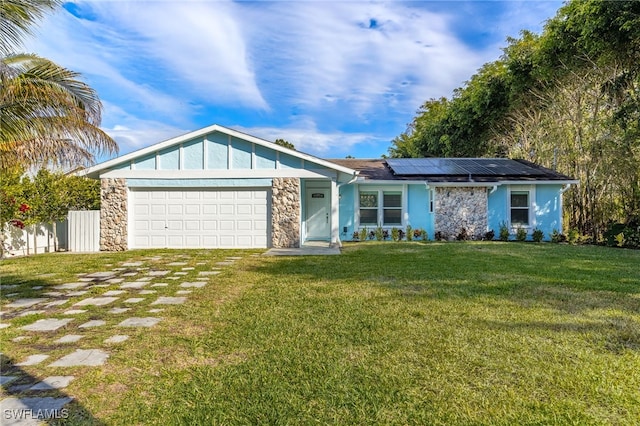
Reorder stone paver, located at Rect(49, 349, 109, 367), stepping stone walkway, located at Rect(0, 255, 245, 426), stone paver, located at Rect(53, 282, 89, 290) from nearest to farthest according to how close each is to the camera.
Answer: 1. stepping stone walkway, located at Rect(0, 255, 245, 426)
2. stone paver, located at Rect(49, 349, 109, 367)
3. stone paver, located at Rect(53, 282, 89, 290)

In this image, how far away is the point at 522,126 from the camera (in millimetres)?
22078

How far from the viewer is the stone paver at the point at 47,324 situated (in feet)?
15.0

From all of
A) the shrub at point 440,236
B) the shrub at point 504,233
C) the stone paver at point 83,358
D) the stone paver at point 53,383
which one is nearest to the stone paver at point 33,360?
the stone paver at point 83,358

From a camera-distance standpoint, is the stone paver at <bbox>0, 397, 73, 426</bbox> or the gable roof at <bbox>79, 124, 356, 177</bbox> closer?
the stone paver at <bbox>0, 397, 73, 426</bbox>

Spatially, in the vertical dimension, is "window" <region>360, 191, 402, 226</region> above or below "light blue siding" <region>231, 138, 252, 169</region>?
below

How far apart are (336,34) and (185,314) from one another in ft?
33.1

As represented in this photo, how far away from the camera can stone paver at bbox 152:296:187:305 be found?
18.7ft

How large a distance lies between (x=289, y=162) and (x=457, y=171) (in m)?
8.05

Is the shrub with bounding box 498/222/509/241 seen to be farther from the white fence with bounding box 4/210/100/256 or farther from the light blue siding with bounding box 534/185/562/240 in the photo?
the white fence with bounding box 4/210/100/256

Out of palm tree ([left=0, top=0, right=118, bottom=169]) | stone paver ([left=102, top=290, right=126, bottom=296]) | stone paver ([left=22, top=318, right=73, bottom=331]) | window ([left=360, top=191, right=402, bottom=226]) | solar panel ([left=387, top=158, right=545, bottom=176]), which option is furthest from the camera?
solar panel ([left=387, top=158, right=545, bottom=176])

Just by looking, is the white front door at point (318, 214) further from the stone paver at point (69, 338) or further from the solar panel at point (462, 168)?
the stone paver at point (69, 338)

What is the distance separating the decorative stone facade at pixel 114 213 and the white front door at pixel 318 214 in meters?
6.70

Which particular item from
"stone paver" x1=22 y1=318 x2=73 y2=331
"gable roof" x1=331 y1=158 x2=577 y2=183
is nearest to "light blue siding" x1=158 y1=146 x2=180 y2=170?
"gable roof" x1=331 y1=158 x2=577 y2=183

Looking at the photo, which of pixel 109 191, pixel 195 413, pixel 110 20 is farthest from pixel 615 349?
pixel 109 191
